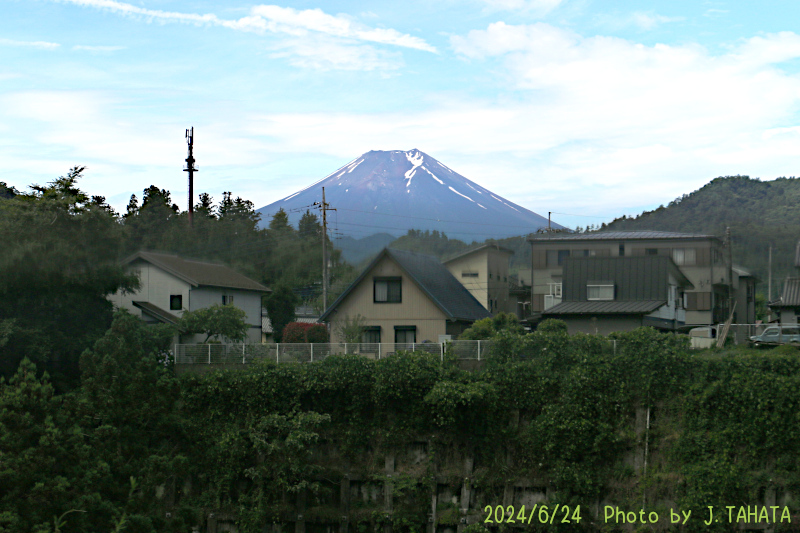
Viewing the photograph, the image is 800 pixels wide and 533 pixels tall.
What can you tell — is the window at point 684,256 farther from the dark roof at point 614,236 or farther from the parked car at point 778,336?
the parked car at point 778,336

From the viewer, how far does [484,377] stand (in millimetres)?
24328

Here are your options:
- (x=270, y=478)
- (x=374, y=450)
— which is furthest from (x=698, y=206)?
(x=270, y=478)

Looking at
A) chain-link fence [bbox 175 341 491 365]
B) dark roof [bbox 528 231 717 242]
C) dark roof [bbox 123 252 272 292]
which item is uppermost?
dark roof [bbox 528 231 717 242]

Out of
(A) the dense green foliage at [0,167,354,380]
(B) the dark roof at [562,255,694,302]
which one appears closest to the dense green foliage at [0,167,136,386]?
(A) the dense green foliage at [0,167,354,380]

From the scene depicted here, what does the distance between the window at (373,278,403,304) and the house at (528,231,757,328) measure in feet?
23.4

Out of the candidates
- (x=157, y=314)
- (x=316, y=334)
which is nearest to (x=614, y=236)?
(x=316, y=334)

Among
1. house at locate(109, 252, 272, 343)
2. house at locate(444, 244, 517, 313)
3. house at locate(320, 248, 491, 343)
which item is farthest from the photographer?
house at locate(444, 244, 517, 313)

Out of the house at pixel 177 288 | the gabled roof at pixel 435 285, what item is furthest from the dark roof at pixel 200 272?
the gabled roof at pixel 435 285

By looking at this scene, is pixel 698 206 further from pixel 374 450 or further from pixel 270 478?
pixel 270 478

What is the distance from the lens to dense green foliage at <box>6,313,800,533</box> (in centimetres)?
2122

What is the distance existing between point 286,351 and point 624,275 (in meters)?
16.8

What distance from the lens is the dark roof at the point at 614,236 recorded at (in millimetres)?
37125

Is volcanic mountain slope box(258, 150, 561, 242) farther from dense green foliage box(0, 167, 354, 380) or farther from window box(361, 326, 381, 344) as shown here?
dense green foliage box(0, 167, 354, 380)

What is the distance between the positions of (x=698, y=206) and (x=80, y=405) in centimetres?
3707
